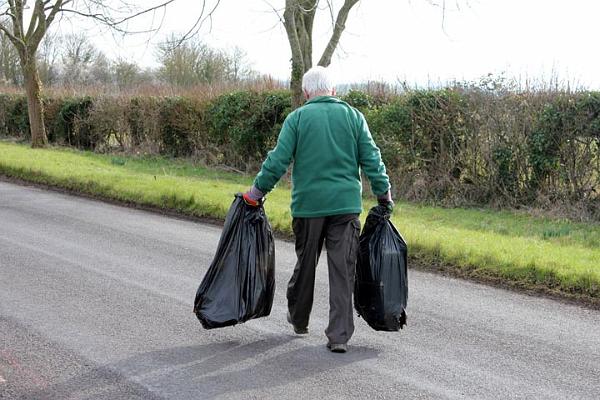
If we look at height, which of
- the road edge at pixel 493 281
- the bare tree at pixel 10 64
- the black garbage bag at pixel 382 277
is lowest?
the road edge at pixel 493 281

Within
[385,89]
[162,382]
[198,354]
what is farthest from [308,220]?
[385,89]

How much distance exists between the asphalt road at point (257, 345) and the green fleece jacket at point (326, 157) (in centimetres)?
98

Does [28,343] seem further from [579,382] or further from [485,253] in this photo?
[485,253]

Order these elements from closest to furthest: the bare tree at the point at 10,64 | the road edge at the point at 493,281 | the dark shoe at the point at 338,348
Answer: the dark shoe at the point at 338,348, the road edge at the point at 493,281, the bare tree at the point at 10,64

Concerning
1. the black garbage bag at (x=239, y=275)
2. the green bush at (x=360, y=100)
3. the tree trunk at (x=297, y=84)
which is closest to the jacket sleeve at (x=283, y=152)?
the black garbage bag at (x=239, y=275)

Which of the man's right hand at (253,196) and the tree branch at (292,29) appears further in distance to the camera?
the tree branch at (292,29)

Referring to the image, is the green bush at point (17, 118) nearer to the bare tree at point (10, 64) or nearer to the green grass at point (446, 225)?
the green grass at point (446, 225)

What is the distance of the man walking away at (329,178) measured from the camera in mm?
5273

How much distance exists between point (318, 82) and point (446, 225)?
5.72 metres

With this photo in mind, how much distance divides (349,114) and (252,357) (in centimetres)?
174

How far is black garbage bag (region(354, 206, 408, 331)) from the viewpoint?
17.7ft

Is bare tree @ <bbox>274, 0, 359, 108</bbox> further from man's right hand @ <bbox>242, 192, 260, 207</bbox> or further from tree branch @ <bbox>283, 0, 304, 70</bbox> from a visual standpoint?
man's right hand @ <bbox>242, 192, 260, 207</bbox>

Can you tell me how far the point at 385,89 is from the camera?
15281mm

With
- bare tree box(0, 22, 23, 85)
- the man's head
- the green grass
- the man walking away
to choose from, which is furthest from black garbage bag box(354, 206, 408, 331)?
bare tree box(0, 22, 23, 85)
